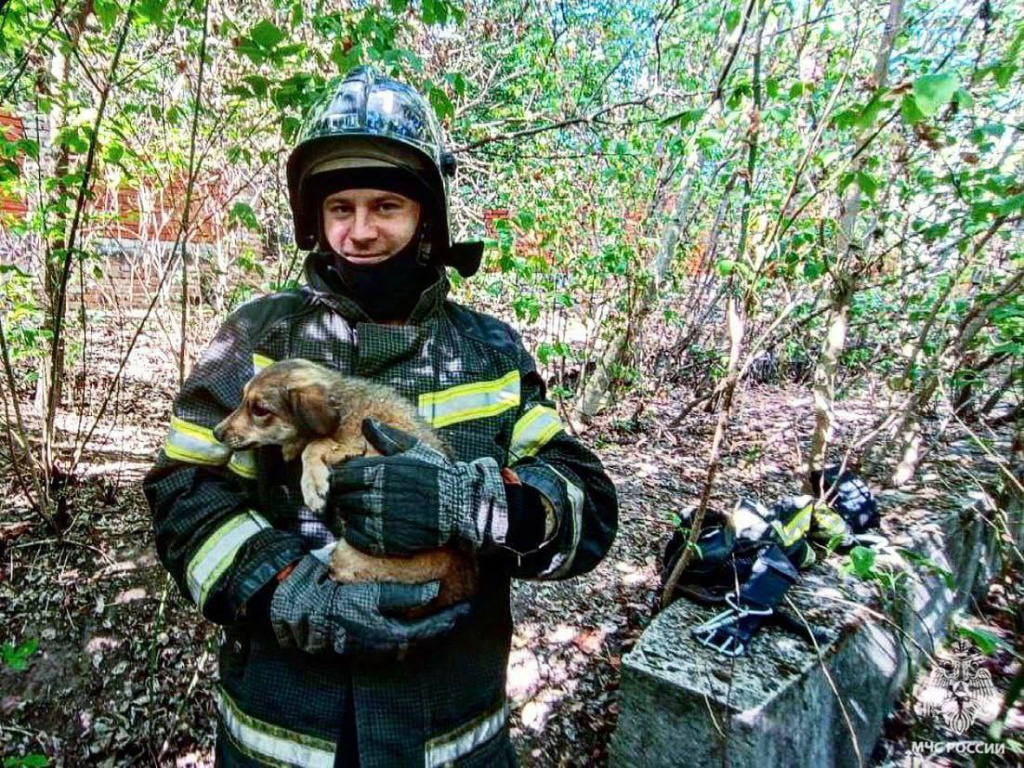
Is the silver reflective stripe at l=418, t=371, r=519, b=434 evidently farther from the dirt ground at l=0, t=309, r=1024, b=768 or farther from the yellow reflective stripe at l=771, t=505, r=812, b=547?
the yellow reflective stripe at l=771, t=505, r=812, b=547

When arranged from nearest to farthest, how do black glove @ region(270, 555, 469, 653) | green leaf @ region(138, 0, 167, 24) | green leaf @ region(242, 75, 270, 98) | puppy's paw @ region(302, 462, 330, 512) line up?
black glove @ region(270, 555, 469, 653)
puppy's paw @ region(302, 462, 330, 512)
green leaf @ region(138, 0, 167, 24)
green leaf @ region(242, 75, 270, 98)

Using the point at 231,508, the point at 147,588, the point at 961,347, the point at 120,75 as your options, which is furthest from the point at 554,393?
the point at 231,508

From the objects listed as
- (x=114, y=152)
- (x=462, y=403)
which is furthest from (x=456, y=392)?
(x=114, y=152)

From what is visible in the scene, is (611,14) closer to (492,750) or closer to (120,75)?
(120,75)

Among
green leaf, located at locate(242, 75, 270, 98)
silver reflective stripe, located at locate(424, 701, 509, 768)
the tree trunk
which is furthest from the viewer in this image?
the tree trunk

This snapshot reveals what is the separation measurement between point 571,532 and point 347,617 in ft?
2.53

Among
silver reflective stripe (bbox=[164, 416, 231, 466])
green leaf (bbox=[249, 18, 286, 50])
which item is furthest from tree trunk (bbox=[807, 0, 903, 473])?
silver reflective stripe (bbox=[164, 416, 231, 466])

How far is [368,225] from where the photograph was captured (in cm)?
204

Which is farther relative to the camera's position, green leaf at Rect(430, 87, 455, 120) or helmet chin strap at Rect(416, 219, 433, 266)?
green leaf at Rect(430, 87, 455, 120)

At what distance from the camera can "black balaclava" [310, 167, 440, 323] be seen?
2.05 meters

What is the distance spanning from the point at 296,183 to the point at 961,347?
593 cm

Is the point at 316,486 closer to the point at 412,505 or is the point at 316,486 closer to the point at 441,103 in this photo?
the point at 412,505

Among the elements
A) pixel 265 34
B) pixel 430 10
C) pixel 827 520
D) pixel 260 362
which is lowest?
pixel 827 520

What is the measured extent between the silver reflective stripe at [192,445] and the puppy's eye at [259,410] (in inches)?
6.1
